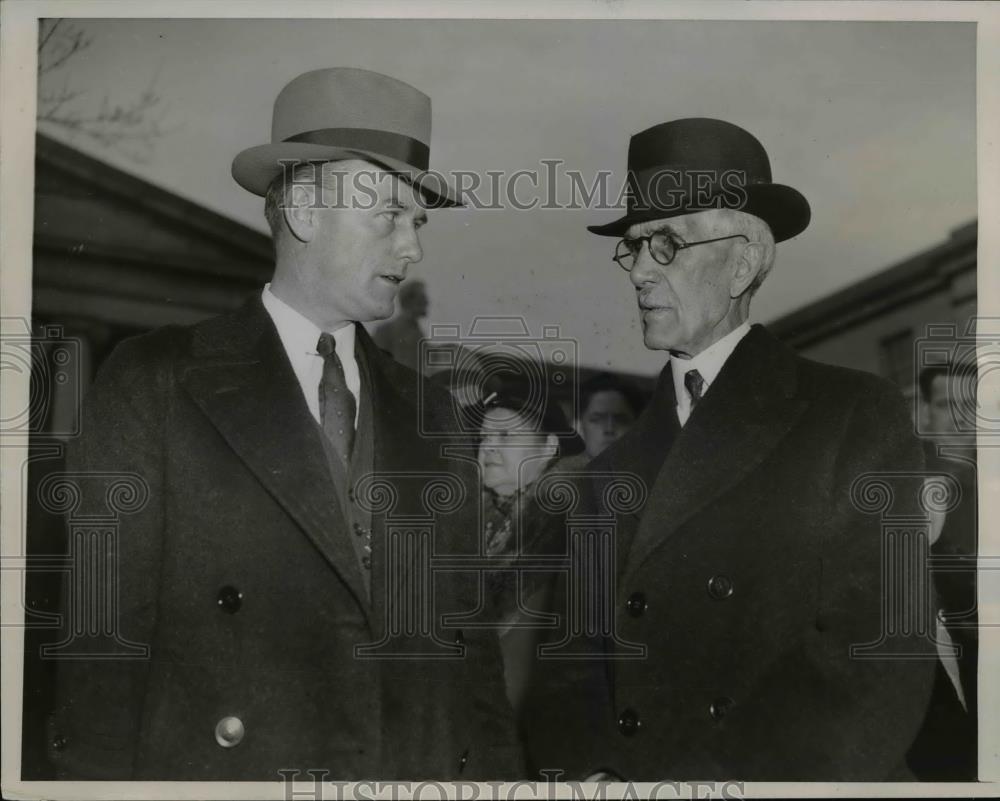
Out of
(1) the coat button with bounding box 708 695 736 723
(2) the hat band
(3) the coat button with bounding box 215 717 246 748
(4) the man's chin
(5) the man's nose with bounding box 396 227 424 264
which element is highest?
(2) the hat band

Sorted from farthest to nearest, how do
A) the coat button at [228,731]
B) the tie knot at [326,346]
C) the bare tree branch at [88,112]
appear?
the bare tree branch at [88,112], the tie knot at [326,346], the coat button at [228,731]

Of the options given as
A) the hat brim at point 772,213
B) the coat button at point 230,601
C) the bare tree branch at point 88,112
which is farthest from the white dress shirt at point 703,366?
the bare tree branch at point 88,112

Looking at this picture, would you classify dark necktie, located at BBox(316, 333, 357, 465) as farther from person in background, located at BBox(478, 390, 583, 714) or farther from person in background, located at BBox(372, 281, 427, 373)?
person in background, located at BBox(478, 390, 583, 714)

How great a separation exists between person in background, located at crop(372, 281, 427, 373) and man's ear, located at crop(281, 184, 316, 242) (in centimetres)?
32

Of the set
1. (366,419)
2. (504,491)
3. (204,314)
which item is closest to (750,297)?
(504,491)

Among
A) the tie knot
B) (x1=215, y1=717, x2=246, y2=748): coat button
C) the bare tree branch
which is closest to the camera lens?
(x1=215, y1=717, x2=246, y2=748): coat button

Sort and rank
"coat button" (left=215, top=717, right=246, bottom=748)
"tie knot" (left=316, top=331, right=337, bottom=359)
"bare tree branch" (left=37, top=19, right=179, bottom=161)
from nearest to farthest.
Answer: "coat button" (left=215, top=717, right=246, bottom=748)
"tie knot" (left=316, top=331, right=337, bottom=359)
"bare tree branch" (left=37, top=19, right=179, bottom=161)

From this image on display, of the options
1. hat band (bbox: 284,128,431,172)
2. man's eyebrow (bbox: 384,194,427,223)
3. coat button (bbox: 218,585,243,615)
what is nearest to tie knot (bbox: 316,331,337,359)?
man's eyebrow (bbox: 384,194,427,223)

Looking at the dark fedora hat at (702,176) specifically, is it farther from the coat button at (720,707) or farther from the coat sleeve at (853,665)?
the coat button at (720,707)

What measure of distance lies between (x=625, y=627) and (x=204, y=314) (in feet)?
5.05

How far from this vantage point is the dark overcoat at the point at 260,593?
290 centimetres

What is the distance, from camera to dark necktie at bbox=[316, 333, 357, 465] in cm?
297

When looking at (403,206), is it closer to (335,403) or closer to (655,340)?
(335,403)

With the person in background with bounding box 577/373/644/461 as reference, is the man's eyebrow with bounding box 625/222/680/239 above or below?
above
